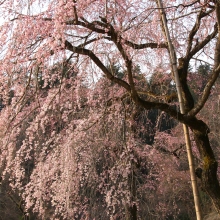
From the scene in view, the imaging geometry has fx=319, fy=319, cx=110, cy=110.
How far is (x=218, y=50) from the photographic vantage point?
10.8 ft

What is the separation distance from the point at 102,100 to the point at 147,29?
1267 millimetres

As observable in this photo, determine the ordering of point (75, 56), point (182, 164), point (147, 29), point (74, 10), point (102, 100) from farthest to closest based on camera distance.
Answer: point (182, 164), point (102, 100), point (147, 29), point (75, 56), point (74, 10)

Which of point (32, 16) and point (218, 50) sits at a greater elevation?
point (32, 16)

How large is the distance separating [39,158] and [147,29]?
200 cm

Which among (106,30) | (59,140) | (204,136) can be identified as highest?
(106,30)

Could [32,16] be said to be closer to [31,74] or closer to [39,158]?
[31,74]

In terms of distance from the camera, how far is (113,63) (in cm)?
400

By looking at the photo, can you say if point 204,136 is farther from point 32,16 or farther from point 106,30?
point 32,16

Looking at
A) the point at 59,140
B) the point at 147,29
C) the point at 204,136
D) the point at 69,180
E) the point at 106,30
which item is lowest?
the point at 69,180

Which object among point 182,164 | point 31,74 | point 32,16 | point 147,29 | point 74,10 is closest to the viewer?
point 74,10

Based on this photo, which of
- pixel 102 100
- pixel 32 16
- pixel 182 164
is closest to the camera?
pixel 32 16

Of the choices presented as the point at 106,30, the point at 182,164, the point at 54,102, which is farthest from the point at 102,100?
the point at 182,164

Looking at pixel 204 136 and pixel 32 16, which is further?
pixel 204 136

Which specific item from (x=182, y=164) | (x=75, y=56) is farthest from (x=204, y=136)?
(x=182, y=164)
